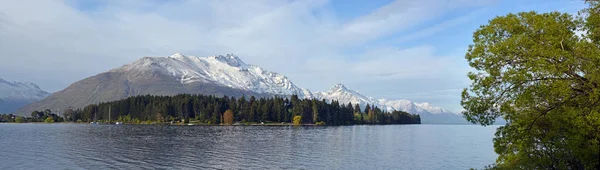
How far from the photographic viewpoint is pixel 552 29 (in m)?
27.2

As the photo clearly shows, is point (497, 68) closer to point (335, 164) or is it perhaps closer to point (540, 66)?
point (540, 66)

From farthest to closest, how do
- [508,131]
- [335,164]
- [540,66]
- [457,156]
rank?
[457,156]
[335,164]
[508,131]
[540,66]

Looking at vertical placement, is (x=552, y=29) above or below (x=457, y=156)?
above

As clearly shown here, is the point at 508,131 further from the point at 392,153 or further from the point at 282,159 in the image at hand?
the point at 392,153

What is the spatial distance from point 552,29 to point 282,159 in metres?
52.5

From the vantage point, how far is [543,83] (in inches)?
1041

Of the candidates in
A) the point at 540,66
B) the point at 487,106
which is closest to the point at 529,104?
the point at 487,106

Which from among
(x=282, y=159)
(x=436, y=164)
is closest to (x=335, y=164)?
(x=282, y=159)

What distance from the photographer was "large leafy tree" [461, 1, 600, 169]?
25.5 m

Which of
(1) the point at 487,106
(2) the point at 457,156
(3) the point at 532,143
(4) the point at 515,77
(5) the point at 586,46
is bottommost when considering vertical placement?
(2) the point at 457,156

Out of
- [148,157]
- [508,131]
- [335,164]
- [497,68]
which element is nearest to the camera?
[497,68]

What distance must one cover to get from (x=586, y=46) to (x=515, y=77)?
451cm

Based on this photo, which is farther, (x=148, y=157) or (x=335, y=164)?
(x=148, y=157)

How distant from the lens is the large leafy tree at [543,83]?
83.8 ft
